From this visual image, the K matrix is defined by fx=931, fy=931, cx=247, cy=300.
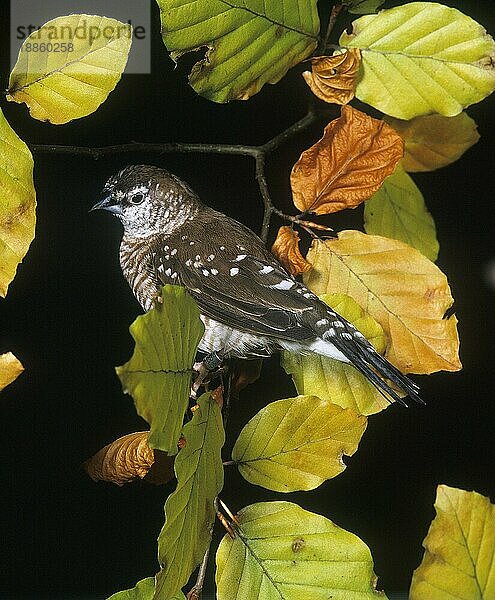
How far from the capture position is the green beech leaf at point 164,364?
35cm

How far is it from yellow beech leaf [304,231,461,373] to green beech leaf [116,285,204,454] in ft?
0.39

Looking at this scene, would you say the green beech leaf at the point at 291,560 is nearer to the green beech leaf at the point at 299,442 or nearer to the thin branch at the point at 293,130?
the green beech leaf at the point at 299,442

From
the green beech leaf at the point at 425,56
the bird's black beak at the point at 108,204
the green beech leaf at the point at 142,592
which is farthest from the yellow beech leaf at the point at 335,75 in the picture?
the green beech leaf at the point at 142,592

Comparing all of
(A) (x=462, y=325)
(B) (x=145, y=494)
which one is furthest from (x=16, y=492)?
(A) (x=462, y=325)

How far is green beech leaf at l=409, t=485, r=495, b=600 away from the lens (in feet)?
1.50

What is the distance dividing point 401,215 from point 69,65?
0.68 feet

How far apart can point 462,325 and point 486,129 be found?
0.12 m

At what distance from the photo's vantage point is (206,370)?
1.53 ft

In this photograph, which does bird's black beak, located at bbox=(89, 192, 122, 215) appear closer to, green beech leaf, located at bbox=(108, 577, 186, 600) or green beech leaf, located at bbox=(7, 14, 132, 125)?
green beech leaf, located at bbox=(7, 14, 132, 125)

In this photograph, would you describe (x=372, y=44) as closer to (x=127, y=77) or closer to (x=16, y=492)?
(x=127, y=77)

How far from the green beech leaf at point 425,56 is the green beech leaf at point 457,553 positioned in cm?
20

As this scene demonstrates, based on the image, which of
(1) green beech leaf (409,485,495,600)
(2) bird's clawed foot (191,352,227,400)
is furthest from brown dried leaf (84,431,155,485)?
(1) green beech leaf (409,485,495,600)

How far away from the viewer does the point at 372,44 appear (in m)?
0.47

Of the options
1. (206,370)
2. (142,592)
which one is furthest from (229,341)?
(142,592)
